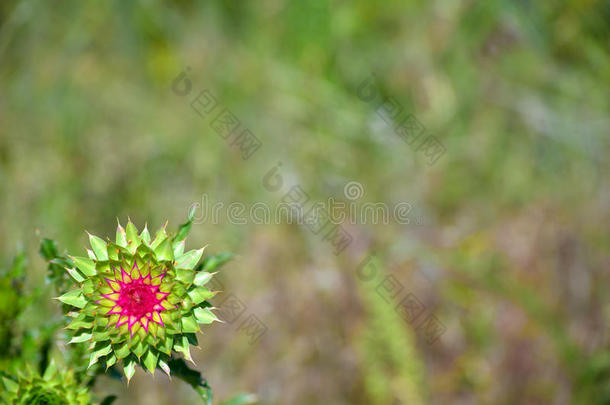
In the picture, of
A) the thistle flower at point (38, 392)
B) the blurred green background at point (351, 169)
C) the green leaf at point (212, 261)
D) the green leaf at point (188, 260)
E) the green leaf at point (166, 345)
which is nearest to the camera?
the green leaf at point (166, 345)

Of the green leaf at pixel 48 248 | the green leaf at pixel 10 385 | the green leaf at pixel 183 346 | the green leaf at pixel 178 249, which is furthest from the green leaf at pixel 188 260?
the green leaf at pixel 10 385

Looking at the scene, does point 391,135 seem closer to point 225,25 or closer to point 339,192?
point 339,192

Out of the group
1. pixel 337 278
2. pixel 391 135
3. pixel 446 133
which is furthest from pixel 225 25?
pixel 337 278

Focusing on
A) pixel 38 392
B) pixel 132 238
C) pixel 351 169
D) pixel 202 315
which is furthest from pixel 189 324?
pixel 351 169

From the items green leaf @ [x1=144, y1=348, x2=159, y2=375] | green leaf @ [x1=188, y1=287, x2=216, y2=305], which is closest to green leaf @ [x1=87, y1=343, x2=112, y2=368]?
green leaf @ [x1=144, y1=348, x2=159, y2=375]

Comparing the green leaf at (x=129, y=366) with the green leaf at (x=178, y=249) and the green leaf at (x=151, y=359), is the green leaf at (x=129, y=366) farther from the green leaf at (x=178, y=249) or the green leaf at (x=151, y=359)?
the green leaf at (x=178, y=249)

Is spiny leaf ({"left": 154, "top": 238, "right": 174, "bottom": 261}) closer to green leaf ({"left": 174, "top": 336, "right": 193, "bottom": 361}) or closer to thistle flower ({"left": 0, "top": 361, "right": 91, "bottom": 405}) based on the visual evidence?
green leaf ({"left": 174, "top": 336, "right": 193, "bottom": 361})

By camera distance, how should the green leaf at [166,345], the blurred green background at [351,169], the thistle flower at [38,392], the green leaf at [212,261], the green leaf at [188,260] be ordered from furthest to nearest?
the blurred green background at [351,169] < the green leaf at [212,261] < the thistle flower at [38,392] < the green leaf at [188,260] < the green leaf at [166,345]

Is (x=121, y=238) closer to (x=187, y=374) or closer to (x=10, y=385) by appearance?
(x=187, y=374)
